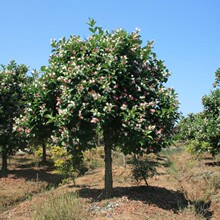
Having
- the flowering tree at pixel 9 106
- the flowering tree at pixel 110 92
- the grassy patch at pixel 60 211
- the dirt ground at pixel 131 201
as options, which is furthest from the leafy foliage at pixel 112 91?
the flowering tree at pixel 9 106

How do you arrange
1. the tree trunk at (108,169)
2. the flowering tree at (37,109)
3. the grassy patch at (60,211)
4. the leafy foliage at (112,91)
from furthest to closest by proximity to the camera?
1. the tree trunk at (108,169)
2. the flowering tree at (37,109)
3. the leafy foliage at (112,91)
4. the grassy patch at (60,211)

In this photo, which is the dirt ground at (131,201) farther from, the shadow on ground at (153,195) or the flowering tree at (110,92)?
the flowering tree at (110,92)

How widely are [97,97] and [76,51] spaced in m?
2.97

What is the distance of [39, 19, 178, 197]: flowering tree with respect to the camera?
12.0m

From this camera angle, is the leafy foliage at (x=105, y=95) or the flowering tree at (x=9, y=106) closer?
the leafy foliage at (x=105, y=95)

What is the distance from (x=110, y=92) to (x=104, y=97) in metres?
0.70

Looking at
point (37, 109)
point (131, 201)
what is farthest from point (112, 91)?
point (131, 201)

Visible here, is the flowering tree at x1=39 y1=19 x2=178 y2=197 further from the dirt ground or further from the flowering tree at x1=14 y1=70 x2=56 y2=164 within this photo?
the dirt ground

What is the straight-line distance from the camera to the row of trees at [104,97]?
12.0 meters

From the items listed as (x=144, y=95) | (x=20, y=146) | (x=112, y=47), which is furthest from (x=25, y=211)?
(x=20, y=146)

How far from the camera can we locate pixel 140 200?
43.1 feet


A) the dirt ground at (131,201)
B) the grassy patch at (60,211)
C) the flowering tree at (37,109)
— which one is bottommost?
the dirt ground at (131,201)

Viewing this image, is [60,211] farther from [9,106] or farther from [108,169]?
[9,106]

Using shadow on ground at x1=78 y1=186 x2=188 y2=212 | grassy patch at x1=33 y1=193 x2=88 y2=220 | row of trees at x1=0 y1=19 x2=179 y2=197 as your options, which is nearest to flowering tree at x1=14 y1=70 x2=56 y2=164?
row of trees at x1=0 y1=19 x2=179 y2=197
